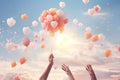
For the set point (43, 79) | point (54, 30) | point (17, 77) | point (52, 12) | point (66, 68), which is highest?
point (52, 12)

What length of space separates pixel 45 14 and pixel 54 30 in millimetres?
405

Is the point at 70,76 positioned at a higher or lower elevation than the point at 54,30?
lower

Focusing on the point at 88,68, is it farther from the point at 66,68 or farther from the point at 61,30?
the point at 61,30

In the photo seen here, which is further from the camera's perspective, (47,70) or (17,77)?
(17,77)

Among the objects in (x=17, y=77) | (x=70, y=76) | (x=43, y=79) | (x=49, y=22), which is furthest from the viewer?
(x=17, y=77)

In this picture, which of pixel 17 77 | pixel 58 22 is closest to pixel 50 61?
pixel 58 22

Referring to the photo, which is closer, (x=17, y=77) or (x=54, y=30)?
(x=54, y=30)

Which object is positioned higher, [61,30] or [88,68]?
[61,30]

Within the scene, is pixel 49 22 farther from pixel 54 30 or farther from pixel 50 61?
pixel 50 61

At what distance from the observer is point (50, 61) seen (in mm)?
2113

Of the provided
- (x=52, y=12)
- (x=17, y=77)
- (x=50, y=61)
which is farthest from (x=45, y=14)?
(x=50, y=61)

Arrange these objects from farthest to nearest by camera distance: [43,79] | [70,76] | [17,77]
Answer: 1. [17,77]
2. [70,76]
3. [43,79]

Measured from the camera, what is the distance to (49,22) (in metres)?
5.39

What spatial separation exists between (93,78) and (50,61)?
39cm
